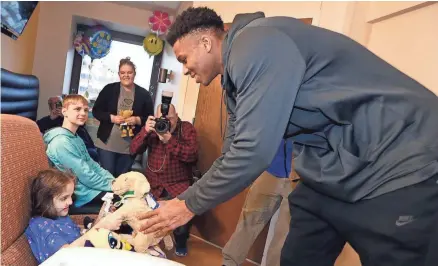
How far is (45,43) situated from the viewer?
390cm

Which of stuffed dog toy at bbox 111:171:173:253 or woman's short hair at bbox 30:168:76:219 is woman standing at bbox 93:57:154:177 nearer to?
stuffed dog toy at bbox 111:171:173:253

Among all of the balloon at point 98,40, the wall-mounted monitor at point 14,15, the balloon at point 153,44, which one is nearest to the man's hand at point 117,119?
the wall-mounted monitor at point 14,15

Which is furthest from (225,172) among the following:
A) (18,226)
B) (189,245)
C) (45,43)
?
(45,43)

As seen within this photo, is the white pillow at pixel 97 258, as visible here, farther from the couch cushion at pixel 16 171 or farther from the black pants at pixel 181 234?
the black pants at pixel 181 234

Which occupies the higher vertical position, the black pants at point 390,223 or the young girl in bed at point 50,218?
the black pants at point 390,223

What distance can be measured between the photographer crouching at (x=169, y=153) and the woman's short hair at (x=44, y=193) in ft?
3.28

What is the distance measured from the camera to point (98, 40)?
167 inches

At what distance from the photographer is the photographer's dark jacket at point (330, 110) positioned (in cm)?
81

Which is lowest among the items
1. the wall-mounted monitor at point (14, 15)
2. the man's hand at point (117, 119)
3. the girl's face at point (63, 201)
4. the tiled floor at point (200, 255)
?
the tiled floor at point (200, 255)

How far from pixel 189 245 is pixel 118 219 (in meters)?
1.23

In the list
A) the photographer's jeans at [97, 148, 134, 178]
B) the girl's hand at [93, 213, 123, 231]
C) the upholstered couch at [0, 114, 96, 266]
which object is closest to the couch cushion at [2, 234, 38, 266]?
the upholstered couch at [0, 114, 96, 266]

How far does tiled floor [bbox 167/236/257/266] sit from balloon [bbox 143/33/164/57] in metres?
2.12

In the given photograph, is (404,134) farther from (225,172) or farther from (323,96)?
(225,172)

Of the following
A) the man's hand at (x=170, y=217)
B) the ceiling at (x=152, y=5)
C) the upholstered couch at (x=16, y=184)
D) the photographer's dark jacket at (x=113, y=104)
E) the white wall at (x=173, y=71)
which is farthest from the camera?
the white wall at (x=173, y=71)
